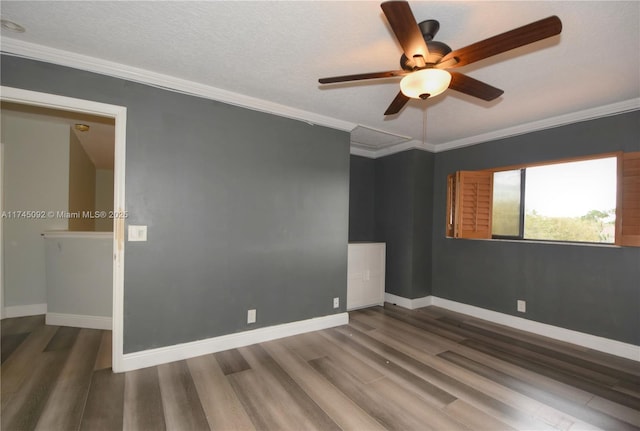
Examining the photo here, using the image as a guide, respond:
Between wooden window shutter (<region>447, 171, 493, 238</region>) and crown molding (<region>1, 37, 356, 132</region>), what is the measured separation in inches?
84.1

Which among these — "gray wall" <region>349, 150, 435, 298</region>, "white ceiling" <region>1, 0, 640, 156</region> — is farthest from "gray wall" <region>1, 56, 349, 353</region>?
"gray wall" <region>349, 150, 435, 298</region>

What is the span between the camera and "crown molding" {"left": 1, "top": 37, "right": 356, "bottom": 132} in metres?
2.09

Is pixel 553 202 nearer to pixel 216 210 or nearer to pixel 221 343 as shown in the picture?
pixel 216 210

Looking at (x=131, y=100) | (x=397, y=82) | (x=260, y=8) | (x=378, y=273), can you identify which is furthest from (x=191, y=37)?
(x=378, y=273)

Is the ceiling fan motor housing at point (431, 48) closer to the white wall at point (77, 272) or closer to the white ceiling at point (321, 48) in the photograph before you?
the white ceiling at point (321, 48)

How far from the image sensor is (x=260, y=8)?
169 cm

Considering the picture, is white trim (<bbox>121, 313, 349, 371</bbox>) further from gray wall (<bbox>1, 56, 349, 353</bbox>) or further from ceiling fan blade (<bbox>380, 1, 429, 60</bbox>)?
ceiling fan blade (<bbox>380, 1, 429, 60</bbox>)

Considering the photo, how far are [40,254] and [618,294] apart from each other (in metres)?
6.89

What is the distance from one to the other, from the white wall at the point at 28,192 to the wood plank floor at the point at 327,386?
2.34 ft

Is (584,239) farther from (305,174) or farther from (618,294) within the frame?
(305,174)

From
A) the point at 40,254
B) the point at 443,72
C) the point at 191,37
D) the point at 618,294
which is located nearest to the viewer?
the point at 443,72

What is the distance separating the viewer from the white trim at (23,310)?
3.56 metres

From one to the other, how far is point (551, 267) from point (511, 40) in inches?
120

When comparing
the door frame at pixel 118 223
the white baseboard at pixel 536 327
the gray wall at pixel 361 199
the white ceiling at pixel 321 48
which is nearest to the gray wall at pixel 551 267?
the white baseboard at pixel 536 327
